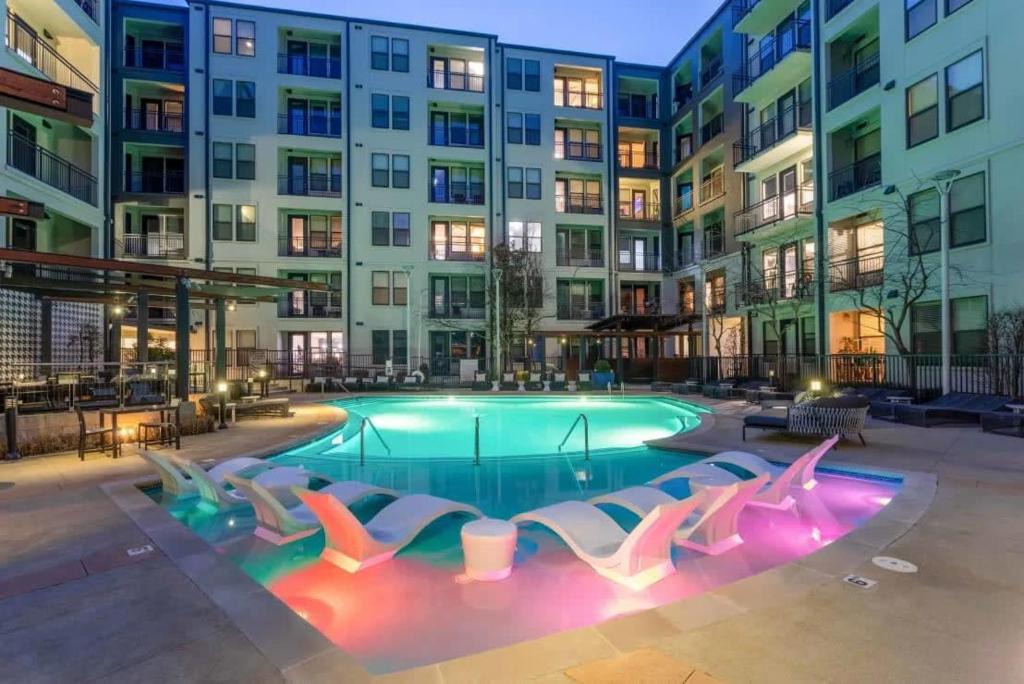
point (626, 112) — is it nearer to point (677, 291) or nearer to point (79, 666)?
point (677, 291)

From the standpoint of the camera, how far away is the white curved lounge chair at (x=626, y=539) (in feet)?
13.4

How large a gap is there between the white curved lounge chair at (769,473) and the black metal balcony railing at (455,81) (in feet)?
89.1

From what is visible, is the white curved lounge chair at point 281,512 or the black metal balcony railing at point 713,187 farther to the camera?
the black metal balcony railing at point 713,187

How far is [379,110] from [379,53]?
292 cm

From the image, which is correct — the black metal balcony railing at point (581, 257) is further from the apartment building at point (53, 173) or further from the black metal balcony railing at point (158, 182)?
the apartment building at point (53, 173)

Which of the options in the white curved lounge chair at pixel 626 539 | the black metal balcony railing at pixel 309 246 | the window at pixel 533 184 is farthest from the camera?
the window at pixel 533 184

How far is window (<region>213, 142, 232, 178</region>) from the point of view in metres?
26.2

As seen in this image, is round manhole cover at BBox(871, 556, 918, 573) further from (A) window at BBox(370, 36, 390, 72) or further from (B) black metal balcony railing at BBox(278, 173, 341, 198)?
(A) window at BBox(370, 36, 390, 72)

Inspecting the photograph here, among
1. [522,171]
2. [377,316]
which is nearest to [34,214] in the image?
[377,316]

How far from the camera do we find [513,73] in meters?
30.0

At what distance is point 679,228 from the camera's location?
3127cm

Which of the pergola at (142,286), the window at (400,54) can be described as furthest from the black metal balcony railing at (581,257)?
the pergola at (142,286)

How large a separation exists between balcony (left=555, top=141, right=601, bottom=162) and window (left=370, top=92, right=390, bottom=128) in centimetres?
912

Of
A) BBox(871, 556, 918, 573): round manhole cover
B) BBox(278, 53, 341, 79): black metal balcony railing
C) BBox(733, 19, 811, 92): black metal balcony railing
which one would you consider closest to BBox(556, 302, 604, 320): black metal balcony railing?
BBox(733, 19, 811, 92): black metal balcony railing
